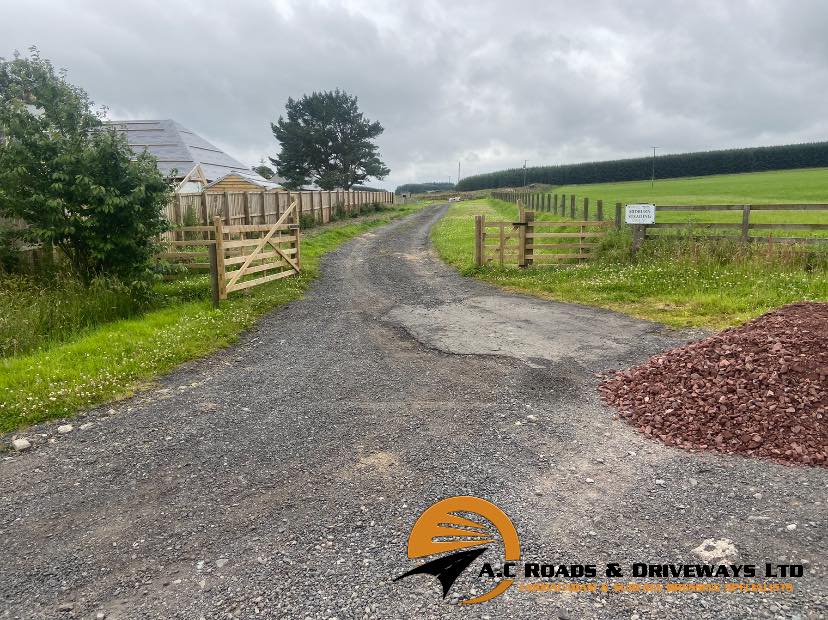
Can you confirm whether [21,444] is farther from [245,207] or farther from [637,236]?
[245,207]

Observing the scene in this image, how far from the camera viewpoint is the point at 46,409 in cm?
590

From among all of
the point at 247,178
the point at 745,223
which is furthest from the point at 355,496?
the point at 247,178

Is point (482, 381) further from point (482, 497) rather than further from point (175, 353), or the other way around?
point (175, 353)

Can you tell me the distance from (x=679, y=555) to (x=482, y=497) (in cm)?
136

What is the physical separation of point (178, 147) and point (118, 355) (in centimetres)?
2887

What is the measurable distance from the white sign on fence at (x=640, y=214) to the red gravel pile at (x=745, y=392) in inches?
306

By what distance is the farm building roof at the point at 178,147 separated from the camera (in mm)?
30734

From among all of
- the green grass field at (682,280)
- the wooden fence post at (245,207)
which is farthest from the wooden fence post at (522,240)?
the wooden fence post at (245,207)

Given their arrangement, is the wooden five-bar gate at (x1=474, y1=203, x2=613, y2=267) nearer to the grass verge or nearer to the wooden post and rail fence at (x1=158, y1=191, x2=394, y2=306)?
the wooden post and rail fence at (x1=158, y1=191, x2=394, y2=306)

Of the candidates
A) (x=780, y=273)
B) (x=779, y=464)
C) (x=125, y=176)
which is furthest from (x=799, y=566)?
(x=125, y=176)

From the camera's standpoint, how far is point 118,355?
748 cm

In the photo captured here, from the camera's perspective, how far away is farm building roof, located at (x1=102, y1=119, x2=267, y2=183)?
3073 centimetres

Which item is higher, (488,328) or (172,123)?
(172,123)

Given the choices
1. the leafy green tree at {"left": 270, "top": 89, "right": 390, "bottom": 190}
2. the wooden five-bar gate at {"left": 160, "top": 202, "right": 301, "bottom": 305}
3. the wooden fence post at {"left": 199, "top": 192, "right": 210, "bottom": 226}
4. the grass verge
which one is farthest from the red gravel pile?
the leafy green tree at {"left": 270, "top": 89, "right": 390, "bottom": 190}
